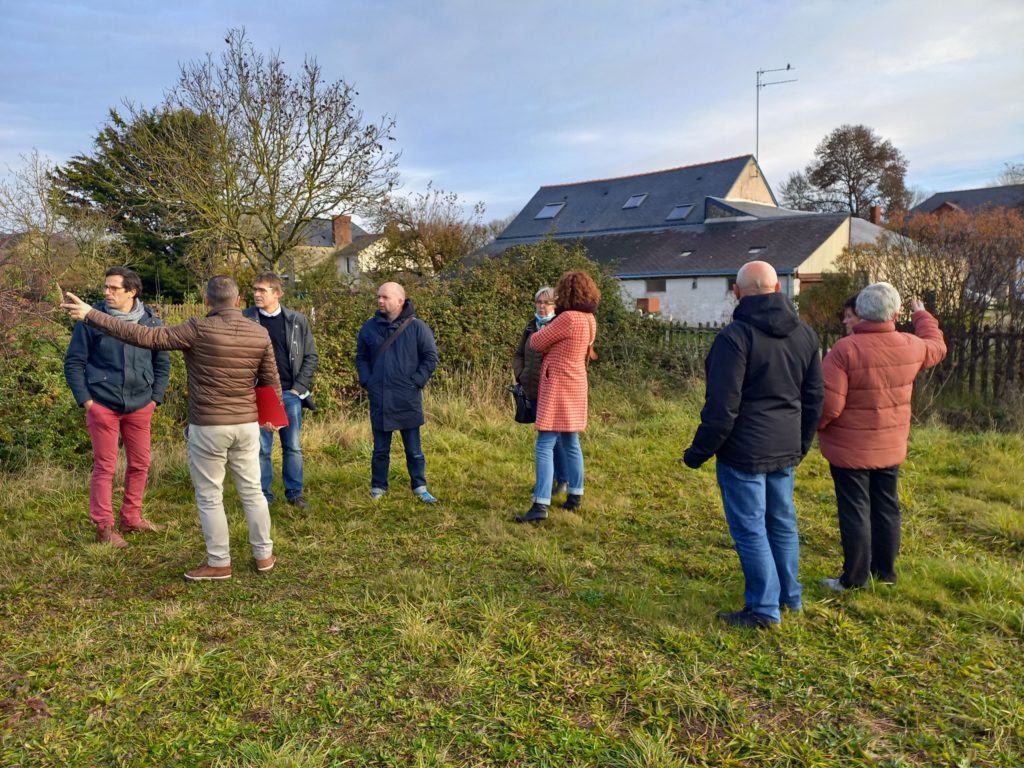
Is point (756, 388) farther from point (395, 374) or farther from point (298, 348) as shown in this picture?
point (298, 348)

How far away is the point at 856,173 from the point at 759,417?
53.9 metres

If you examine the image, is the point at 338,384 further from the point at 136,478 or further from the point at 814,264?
the point at 814,264

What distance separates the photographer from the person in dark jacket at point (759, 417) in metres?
3.24

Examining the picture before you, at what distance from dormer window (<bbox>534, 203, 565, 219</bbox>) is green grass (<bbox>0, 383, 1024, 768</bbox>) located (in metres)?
38.1

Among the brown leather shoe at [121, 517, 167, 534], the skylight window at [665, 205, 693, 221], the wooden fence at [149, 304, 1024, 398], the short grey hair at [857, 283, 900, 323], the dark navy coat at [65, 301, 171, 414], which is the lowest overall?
the brown leather shoe at [121, 517, 167, 534]

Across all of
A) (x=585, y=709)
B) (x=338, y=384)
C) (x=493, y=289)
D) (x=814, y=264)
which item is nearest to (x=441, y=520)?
(x=585, y=709)

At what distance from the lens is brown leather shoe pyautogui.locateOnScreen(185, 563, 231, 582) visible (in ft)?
13.5

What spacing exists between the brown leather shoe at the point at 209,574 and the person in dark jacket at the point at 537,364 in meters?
2.54

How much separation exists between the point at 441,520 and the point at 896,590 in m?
3.09

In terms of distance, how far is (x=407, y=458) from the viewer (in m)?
5.80

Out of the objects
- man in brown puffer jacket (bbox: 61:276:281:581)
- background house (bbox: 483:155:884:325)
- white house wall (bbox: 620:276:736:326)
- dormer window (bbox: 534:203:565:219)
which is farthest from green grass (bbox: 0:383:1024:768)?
dormer window (bbox: 534:203:565:219)

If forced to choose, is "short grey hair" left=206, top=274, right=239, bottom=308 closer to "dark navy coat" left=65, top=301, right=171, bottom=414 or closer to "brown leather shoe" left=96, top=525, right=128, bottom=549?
"dark navy coat" left=65, top=301, right=171, bottom=414

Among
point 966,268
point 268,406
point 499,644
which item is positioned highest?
point 966,268

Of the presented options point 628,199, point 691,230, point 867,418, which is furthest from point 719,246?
point 867,418
